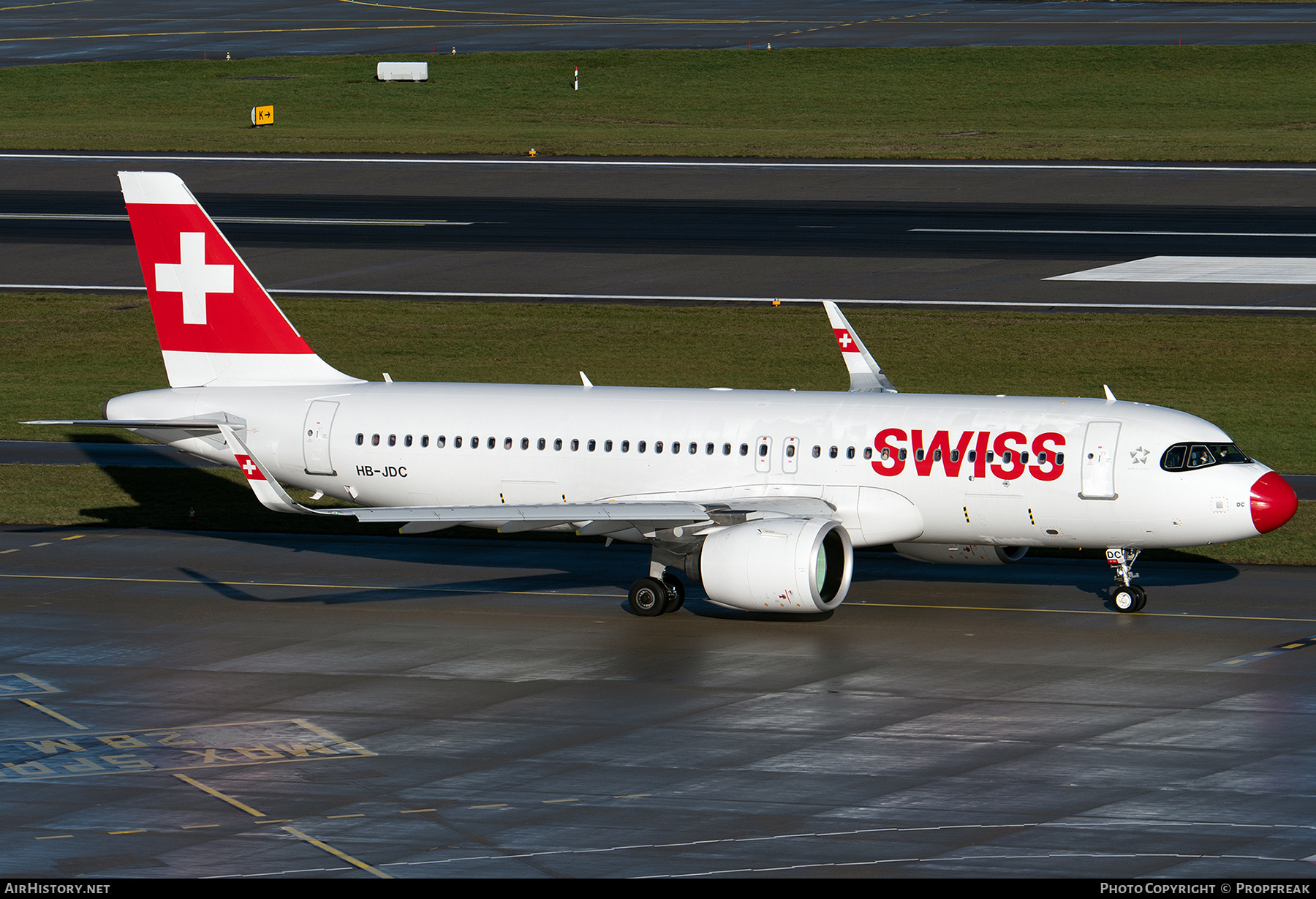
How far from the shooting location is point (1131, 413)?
36.5m

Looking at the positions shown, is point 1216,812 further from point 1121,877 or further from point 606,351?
point 606,351

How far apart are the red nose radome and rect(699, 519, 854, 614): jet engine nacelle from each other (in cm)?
751

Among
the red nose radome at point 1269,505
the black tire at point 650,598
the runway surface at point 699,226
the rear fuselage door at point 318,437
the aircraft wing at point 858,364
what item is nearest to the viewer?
the red nose radome at point 1269,505

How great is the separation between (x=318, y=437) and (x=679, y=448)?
783 centimetres

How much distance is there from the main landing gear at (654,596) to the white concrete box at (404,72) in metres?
91.8

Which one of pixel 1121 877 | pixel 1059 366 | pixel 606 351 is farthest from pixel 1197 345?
pixel 1121 877

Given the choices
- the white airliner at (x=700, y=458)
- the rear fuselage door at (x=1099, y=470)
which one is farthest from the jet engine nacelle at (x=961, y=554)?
the rear fuselage door at (x=1099, y=470)

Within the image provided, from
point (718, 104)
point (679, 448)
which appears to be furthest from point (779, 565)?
point (718, 104)

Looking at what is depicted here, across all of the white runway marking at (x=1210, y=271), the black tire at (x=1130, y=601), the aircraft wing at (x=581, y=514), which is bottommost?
the black tire at (x=1130, y=601)

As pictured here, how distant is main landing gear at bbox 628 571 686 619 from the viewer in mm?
37188

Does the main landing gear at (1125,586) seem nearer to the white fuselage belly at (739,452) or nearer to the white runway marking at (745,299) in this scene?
the white fuselage belly at (739,452)

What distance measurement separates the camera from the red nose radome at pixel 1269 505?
35281 millimetres

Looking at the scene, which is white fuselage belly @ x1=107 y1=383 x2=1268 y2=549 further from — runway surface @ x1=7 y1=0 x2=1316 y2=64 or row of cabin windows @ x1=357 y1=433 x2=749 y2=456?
runway surface @ x1=7 y1=0 x2=1316 y2=64

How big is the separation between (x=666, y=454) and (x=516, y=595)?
14.8 ft
